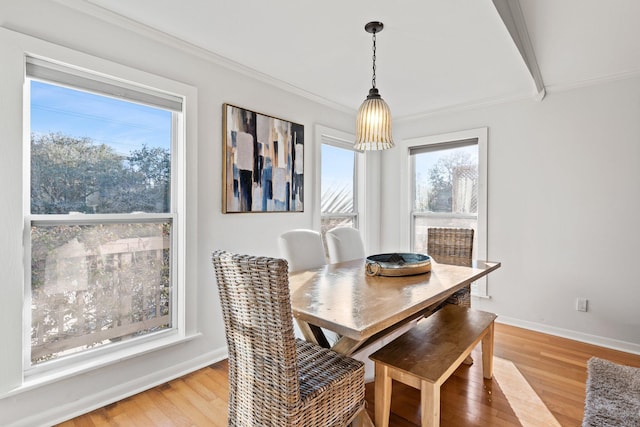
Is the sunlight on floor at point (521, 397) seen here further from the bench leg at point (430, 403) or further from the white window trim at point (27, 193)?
the white window trim at point (27, 193)

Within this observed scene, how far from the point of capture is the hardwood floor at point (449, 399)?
1860 mm

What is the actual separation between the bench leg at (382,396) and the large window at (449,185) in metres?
2.36

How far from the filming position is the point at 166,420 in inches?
73.5

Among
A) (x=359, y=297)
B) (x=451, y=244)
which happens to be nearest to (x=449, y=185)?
(x=451, y=244)

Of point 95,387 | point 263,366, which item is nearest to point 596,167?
point 263,366

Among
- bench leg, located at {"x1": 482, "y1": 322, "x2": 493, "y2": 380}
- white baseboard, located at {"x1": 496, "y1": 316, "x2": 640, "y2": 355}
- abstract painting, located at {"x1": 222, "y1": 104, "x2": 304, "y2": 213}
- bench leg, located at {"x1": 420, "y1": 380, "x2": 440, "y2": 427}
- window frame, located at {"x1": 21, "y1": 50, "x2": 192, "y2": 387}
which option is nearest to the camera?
bench leg, located at {"x1": 420, "y1": 380, "x2": 440, "y2": 427}

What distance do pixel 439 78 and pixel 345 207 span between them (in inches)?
70.3

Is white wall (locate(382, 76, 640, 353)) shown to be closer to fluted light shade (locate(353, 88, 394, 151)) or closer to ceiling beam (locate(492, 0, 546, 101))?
ceiling beam (locate(492, 0, 546, 101))

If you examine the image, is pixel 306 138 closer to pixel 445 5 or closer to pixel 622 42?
pixel 445 5

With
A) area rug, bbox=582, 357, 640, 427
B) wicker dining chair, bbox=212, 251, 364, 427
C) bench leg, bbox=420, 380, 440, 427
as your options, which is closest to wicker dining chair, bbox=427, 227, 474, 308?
area rug, bbox=582, 357, 640, 427

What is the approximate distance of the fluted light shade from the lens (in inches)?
78.6

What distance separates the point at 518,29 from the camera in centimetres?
215

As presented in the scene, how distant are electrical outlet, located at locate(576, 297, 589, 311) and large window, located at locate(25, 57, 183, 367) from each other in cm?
354

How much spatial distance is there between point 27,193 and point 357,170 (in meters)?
3.27
